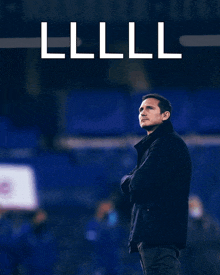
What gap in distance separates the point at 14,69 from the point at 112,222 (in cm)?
235

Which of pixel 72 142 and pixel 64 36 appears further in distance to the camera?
pixel 72 142

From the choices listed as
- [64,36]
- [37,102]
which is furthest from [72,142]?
[64,36]

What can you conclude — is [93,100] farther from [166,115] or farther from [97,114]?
[166,115]

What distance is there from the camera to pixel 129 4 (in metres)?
3.42

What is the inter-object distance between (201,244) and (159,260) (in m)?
2.05

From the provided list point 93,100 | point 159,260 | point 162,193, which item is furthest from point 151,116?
point 93,100

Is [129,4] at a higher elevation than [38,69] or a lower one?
higher

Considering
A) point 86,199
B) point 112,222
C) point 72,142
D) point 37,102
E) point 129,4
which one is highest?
point 129,4

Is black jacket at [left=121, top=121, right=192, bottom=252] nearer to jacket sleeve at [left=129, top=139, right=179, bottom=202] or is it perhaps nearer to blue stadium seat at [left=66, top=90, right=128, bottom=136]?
jacket sleeve at [left=129, top=139, right=179, bottom=202]

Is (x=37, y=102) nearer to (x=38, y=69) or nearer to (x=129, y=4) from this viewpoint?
(x=38, y=69)

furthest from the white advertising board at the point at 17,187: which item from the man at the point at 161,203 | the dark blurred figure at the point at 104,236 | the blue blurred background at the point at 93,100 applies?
the man at the point at 161,203

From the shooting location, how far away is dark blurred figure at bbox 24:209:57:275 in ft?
10.9

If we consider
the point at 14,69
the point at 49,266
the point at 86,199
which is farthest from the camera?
the point at 86,199

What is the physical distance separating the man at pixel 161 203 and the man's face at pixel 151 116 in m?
0.15
